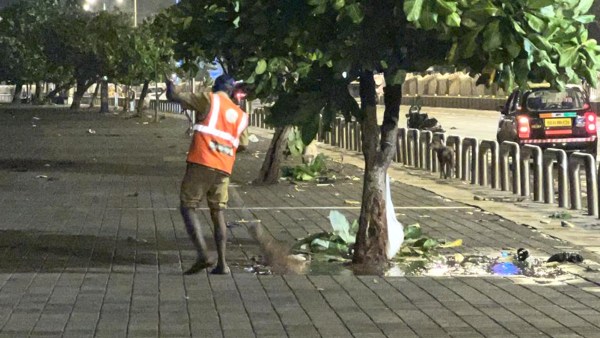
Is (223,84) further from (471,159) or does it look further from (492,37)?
(471,159)

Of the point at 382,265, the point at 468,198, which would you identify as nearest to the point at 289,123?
the point at 382,265

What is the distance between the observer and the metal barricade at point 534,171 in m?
18.5

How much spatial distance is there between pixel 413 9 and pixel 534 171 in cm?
964

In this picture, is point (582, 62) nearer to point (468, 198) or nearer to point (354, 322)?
point (354, 322)

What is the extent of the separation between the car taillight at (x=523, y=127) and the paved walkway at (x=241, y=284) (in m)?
4.54

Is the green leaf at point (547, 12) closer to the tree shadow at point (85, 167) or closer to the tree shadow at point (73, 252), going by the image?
the tree shadow at point (73, 252)

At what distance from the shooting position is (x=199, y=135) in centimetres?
1126

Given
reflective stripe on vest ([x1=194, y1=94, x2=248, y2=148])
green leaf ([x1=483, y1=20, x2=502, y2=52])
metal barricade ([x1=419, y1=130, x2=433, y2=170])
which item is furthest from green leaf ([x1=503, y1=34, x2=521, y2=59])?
metal barricade ([x1=419, y1=130, x2=433, y2=170])

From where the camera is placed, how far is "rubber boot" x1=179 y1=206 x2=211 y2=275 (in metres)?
11.2

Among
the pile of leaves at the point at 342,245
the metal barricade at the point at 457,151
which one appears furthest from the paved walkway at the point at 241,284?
the metal barricade at the point at 457,151

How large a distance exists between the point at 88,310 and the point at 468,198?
1036cm

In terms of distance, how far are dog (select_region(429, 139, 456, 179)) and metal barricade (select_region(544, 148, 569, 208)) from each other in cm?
458

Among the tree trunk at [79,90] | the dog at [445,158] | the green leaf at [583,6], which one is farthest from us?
the tree trunk at [79,90]

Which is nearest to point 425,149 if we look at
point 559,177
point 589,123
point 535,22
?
point 589,123
